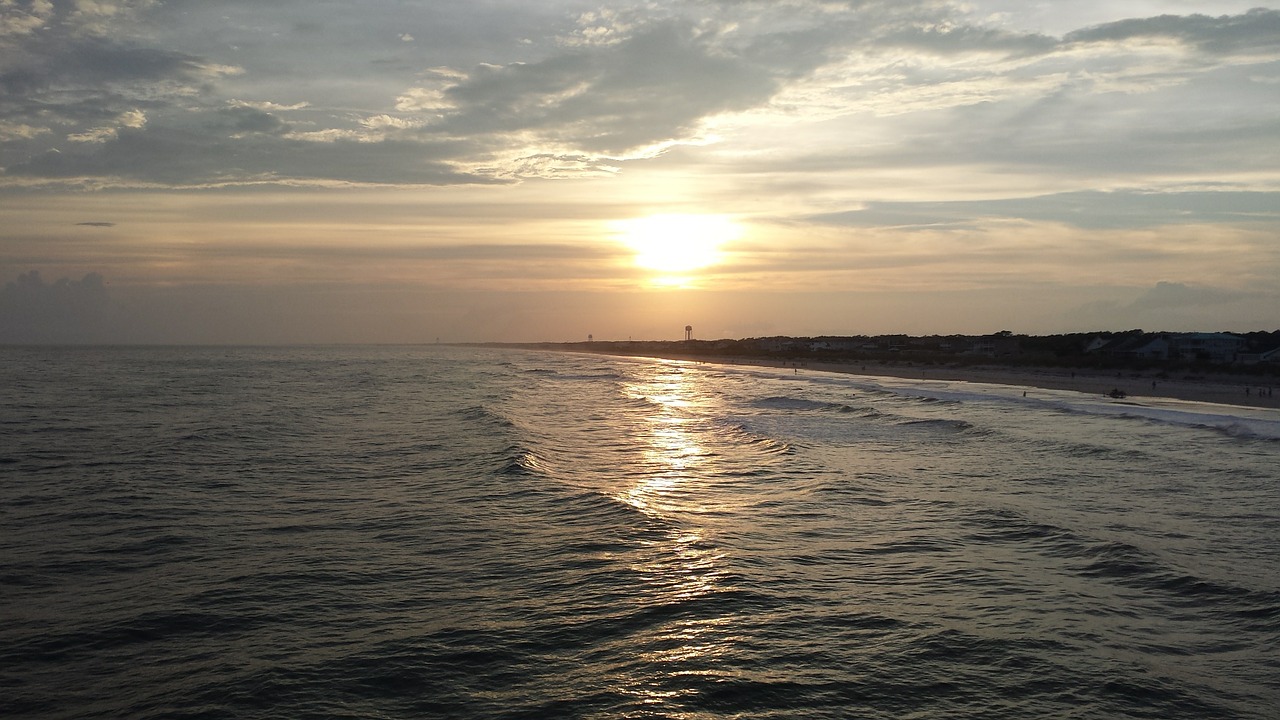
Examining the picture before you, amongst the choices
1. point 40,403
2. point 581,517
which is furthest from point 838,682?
point 40,403

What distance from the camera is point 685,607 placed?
11.8 metres

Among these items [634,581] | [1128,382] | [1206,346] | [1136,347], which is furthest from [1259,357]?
[634,581]

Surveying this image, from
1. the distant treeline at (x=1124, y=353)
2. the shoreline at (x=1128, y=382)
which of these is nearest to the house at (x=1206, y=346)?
the distant treeline at (x=1124, y=353)

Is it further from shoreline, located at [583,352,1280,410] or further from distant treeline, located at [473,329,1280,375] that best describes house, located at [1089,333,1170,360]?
shoreline, located at [583,352,1280,410]

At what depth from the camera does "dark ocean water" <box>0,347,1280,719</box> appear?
9.03 meters

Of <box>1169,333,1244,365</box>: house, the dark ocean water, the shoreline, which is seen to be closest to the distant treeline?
<box>1169,333,1244,365</box>: house

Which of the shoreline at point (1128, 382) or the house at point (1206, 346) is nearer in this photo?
the shoreline at point (1128, 382)

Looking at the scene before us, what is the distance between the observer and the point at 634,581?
13078 mm

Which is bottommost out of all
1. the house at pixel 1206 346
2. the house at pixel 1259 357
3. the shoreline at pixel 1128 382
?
the shoreline at pixel 1128 382

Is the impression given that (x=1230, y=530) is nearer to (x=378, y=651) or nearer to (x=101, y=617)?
(x=378, y=651)

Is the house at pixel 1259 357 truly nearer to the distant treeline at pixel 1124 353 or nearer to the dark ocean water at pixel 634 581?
the distant treeline at pixel 1124 353

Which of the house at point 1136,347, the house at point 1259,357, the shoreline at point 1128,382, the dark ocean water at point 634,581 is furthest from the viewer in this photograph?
the house at point 1136,347

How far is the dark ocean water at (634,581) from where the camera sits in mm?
9031

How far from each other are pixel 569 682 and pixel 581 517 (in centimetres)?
876
